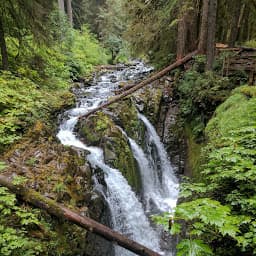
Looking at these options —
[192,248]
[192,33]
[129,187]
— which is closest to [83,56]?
[192,33]

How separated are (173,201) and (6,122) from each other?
5755mm

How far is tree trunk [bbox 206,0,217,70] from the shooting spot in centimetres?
969

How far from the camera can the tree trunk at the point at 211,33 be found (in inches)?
381

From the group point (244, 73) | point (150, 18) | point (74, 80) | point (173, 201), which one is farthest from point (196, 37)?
point (173, 201)

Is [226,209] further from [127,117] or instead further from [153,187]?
[127,117]

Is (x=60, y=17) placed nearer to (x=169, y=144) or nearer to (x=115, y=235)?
(x=169, y=144)

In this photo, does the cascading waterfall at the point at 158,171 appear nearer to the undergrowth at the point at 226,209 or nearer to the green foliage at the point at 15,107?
the green foliage at the point at 15,107

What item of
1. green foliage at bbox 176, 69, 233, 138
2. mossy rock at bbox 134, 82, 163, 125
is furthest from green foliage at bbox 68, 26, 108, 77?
green foliage at bbox 176, 69, 233, 138

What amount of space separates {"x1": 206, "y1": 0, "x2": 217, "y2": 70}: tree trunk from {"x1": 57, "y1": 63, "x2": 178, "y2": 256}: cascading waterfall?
3455 mm

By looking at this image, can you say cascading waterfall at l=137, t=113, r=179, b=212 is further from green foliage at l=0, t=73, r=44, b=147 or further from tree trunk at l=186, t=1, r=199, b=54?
tree trunk at l=186, t=1, r=199, b=54

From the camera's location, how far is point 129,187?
27.1 feet

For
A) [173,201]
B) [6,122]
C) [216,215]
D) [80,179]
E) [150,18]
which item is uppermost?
[150,18]

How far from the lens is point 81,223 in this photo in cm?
447

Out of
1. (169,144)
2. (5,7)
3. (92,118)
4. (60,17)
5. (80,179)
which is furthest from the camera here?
(60,17)
